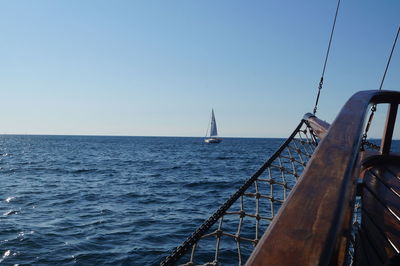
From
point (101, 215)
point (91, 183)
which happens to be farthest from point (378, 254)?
point (91, 183)

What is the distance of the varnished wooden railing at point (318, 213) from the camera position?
1.73 ft

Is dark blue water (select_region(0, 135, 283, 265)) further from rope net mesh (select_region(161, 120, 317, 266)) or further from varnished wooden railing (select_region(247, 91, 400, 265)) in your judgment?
varnished wooden railing (select_region(247, 91, 400, 265))

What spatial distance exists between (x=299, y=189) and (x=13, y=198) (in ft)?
48.1

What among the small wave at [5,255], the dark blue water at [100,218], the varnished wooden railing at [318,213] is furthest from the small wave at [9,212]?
the varnished wooden railing at [318,213]

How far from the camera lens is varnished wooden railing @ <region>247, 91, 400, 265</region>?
0.53m

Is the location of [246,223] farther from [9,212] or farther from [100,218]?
[9,212]

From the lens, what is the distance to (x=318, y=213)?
63cm

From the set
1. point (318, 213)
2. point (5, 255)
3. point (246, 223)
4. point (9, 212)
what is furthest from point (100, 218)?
point (318, 213)

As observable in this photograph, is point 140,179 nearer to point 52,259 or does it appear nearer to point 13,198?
point 13,198

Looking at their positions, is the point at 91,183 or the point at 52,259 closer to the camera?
the point at 52,259

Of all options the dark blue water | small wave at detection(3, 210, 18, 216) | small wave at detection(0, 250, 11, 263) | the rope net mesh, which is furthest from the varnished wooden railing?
small wave at detection(3, 210, 18, 216)

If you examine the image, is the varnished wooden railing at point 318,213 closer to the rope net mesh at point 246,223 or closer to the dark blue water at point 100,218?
the rope net mesh at point 246,223

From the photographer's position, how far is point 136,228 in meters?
8.98

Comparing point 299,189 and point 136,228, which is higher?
point 299,189
